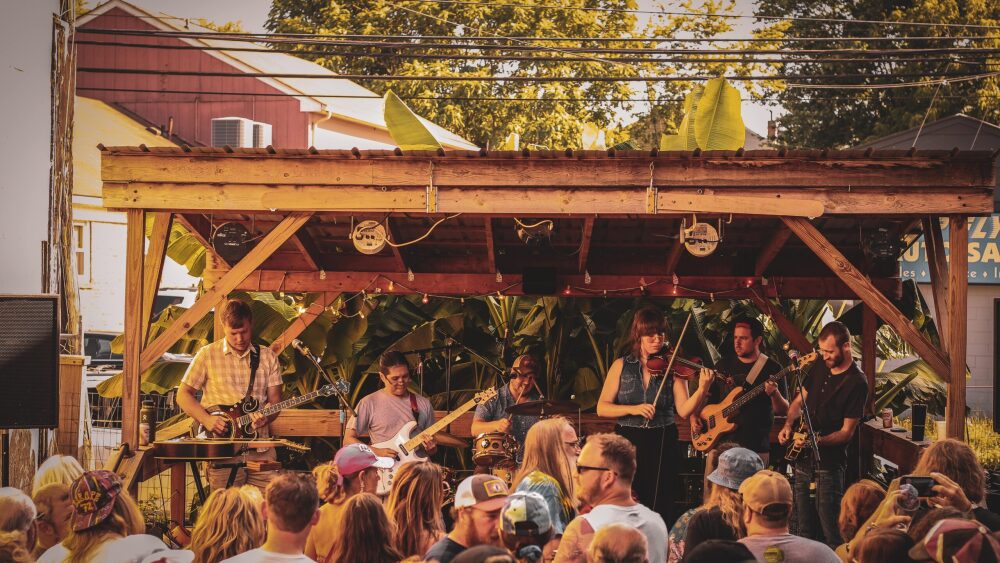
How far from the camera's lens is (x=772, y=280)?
12.6 m

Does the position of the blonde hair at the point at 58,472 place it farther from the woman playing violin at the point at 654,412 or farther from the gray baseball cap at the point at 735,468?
the woman playing violin at the point at 654,412

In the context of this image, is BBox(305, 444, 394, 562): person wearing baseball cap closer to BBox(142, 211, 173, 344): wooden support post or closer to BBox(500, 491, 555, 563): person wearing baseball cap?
BBox(500, 491, 555, 563): person wearing baseball cap

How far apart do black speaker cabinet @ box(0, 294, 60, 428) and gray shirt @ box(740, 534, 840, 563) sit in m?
5.91

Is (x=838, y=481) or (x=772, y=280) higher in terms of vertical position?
(x=772, y=280)

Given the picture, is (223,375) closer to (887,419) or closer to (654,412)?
(654,412)

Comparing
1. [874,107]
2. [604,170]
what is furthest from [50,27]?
[874,107]

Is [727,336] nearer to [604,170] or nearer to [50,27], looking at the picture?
[604,170]

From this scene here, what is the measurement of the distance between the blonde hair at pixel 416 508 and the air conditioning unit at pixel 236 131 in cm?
2361

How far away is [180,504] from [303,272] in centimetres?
315

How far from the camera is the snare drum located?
10469 mm

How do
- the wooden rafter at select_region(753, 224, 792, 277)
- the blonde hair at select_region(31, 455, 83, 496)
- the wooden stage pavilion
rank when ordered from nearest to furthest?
1. the blonde hair at select_region(31, 455, 83, 496)
2. the wooden stage pavilion
3. the wooden rafter at select_region(753, 224, 792, 277)

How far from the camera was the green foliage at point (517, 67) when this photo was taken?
34.5 m

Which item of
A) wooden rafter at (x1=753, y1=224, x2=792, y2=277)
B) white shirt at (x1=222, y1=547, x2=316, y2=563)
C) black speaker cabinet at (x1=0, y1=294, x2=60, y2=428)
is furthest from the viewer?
wooden rafter at (x1=753, y1=224, x2=792, y2=277)

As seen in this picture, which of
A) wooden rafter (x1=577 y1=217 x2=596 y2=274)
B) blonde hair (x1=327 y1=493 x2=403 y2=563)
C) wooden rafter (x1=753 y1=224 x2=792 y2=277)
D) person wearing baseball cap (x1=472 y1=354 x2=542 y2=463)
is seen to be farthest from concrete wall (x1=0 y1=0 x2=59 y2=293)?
wooden rafter (x1=753 y1=224 x2=792 y2=277)
